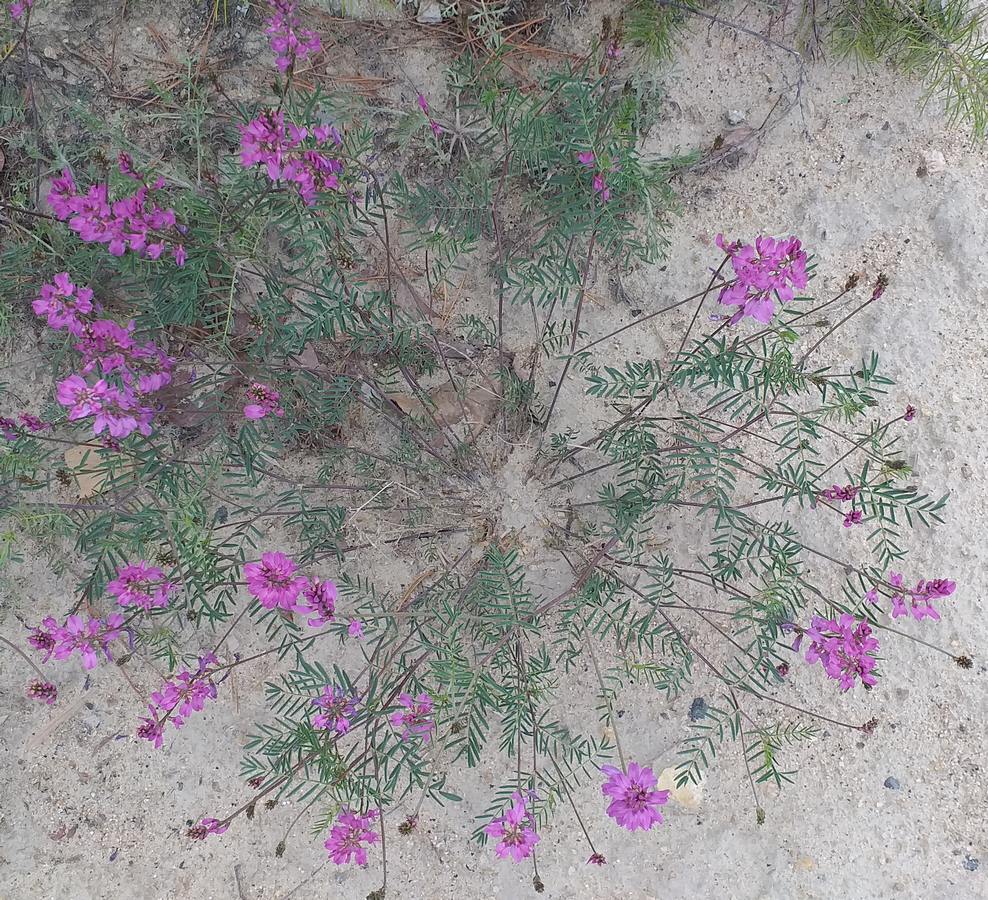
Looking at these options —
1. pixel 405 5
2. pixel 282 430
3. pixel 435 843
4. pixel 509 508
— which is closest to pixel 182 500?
pixel 282 430

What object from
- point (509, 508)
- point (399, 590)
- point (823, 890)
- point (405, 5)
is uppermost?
point (405, 5)

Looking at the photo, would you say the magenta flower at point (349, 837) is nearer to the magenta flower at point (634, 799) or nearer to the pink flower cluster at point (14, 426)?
the magenta flower at point (634, 799)

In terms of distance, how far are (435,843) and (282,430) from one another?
1571mm

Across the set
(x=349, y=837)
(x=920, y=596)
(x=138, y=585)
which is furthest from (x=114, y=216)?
(x=920, y=596)

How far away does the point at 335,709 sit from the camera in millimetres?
2178

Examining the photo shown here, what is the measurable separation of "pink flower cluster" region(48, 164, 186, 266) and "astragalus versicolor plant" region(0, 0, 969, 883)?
146 millimetres

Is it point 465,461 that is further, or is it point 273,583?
point 465,461

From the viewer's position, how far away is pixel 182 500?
2.28 m

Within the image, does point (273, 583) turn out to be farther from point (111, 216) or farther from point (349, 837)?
point (111, 216)

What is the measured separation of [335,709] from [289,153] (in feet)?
4.66

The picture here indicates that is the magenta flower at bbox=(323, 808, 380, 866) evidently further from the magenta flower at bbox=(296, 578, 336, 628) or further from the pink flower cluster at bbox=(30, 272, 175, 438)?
the pink flower cluster at bbox=(30, 272, 175, 438)

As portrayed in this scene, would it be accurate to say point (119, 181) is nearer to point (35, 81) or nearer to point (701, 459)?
point (35, 81)

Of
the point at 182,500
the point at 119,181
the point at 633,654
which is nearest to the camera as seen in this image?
the point at 119,181

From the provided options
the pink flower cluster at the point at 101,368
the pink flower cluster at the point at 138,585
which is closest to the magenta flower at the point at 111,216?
the pink flower cluster at the point at 101,368
